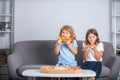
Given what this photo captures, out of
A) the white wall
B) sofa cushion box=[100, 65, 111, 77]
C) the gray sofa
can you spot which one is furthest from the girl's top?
the white wall

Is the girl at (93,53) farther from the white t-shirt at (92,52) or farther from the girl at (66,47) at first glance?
the girl at (66,47)

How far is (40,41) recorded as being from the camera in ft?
14.3

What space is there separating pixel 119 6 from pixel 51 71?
99.8 inches

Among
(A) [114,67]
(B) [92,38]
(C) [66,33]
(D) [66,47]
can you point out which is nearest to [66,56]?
(D) [66,47]

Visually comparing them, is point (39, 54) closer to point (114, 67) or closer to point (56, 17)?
point (56, 17)

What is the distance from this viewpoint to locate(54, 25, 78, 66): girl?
3539 millimetres

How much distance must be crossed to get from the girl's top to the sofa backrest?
59 centimetres

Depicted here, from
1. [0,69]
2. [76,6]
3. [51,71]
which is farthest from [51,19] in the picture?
[51,71]

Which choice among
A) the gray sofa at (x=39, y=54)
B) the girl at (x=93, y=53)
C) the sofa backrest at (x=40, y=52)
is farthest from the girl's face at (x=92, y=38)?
the sofa backrest at (x=40, y=52)

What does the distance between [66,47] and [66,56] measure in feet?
0.46

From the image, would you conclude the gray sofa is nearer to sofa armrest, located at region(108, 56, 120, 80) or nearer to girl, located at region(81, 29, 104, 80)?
sofa armrest, located at region(108, 56, 120, 80)

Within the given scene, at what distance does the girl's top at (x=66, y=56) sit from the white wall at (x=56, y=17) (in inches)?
42.7

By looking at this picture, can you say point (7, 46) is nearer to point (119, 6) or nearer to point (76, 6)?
point (76, 6)

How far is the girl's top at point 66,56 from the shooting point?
3555mm
